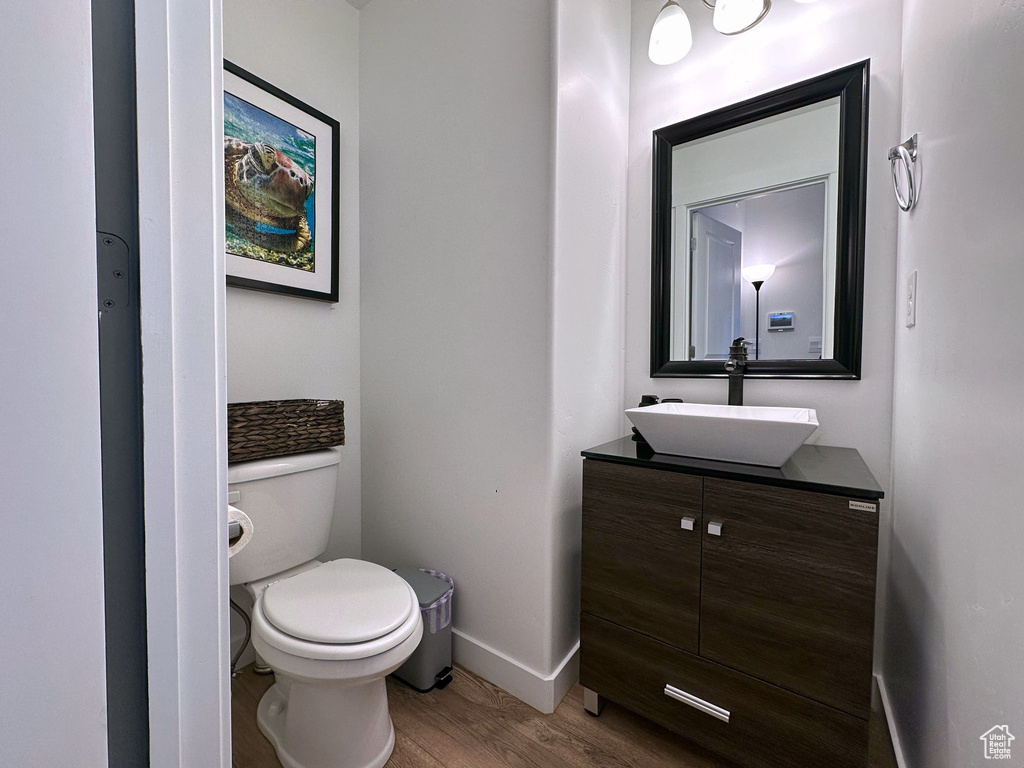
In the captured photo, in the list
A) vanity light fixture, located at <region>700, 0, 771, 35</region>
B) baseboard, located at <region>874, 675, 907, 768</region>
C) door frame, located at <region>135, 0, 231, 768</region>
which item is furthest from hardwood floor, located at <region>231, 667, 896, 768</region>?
vanity light fixture, located at <region>700, 0, 771, 35</region>

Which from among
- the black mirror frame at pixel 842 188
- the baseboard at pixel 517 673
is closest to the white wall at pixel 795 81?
the black mirror frame at pixel 842 188

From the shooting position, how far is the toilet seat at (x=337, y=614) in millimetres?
1046

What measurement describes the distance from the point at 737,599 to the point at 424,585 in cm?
99

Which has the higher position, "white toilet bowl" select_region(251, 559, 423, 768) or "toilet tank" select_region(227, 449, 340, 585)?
"toilet tank" select_region(227, 449, 340, 585)

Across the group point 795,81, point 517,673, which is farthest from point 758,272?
point 517,673

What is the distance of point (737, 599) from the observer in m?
1.08

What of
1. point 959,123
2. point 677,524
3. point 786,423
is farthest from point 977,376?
point 677,524

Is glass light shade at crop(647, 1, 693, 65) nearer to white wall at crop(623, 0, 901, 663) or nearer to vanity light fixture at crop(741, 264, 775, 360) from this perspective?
white wall at crop(623, 0, 901, 663)

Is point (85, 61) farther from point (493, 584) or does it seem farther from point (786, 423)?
point (493, 584)

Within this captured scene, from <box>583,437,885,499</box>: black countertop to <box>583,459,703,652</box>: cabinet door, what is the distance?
3 cm

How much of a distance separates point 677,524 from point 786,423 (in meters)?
0.37

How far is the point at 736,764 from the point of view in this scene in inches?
46.4

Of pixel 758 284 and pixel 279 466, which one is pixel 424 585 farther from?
pixel 758 284

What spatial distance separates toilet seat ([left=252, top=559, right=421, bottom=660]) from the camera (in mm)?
1046
